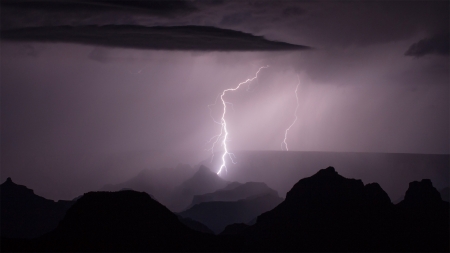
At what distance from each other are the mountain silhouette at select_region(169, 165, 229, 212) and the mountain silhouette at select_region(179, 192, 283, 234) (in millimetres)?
55881

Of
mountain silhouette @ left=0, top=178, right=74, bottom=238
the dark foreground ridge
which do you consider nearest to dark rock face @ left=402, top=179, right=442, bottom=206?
the dark foreground ridge

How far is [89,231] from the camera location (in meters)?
32.9

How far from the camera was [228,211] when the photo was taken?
81.9 meters

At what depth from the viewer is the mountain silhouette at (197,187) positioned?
14246 cm

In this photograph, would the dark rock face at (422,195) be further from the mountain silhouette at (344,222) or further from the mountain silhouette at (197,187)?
the mountain silhouette at (197,187)

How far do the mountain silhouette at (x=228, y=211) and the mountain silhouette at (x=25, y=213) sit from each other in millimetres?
25971

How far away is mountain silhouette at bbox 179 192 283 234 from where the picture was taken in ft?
262

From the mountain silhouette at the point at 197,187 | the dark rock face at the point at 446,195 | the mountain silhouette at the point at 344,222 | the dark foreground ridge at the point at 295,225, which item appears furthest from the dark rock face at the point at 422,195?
the mountain silhouette at the point at 197,187

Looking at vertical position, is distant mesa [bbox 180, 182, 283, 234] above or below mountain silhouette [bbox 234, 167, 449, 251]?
below

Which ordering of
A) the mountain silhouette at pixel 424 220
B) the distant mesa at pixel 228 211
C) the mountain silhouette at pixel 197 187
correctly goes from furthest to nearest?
the mountain silhouette at pixel 197 187 → the distant mesa at pixel 228 211 → the mountain silhouette at pixel 424 220

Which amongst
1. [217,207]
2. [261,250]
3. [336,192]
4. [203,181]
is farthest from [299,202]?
[203,181]

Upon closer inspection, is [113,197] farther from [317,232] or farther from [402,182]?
[402,182]

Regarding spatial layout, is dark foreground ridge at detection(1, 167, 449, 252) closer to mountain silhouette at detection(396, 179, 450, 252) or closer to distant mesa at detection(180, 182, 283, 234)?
mountain silhouette at detection(396, 179, 450, 252)

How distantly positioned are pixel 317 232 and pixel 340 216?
3259mm
